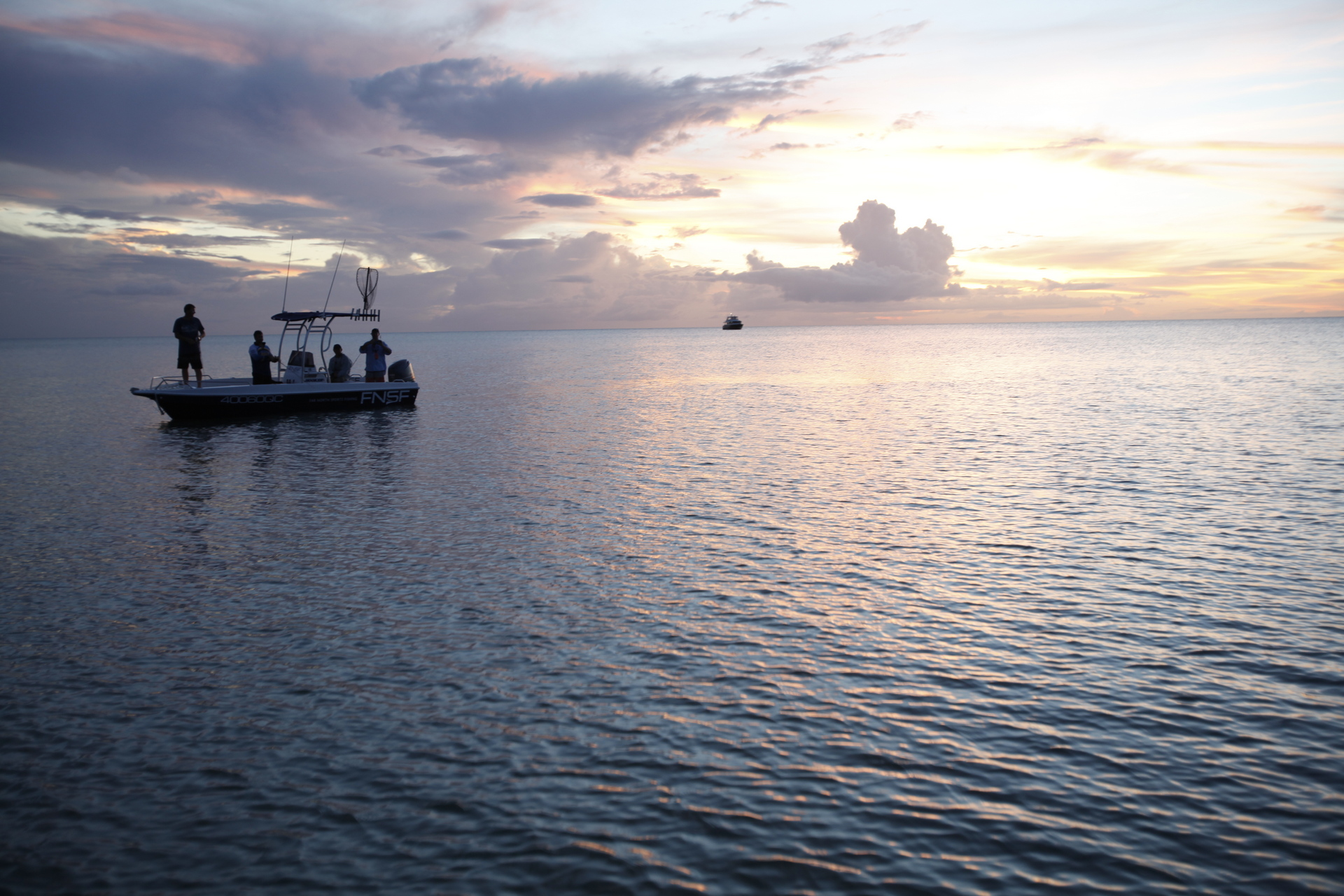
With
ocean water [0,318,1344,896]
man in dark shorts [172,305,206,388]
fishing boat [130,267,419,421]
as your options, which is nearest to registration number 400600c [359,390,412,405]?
fishing boat [130,267,419,421]

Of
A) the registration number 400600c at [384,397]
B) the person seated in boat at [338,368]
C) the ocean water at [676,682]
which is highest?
the person seated in boat at [338,368]

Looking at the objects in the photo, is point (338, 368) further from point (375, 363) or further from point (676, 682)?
point (676, 682)

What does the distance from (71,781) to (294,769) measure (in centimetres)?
218

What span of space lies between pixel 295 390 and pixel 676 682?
3421 centimetres

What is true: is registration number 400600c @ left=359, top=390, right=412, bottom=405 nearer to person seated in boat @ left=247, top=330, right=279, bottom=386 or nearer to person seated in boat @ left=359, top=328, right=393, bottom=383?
person seated in boat @ left=359, top=328, right=393, bottom=383

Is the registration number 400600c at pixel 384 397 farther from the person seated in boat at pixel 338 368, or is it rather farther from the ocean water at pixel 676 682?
the ocean water at pixel 676 682

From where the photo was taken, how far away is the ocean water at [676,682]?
714cm

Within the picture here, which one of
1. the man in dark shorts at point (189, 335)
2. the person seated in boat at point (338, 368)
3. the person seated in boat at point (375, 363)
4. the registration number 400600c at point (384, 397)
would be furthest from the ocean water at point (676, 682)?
the person seated in boat at point (375, 363)

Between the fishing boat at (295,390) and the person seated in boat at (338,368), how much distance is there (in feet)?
0.90

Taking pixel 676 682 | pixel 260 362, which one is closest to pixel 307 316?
pixel 260 362

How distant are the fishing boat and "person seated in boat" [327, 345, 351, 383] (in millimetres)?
273

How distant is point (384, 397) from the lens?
142 feet

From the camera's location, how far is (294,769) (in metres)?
8.44

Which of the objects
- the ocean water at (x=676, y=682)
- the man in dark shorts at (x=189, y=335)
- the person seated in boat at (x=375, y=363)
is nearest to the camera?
the ocean water at (x=676, y=682)
